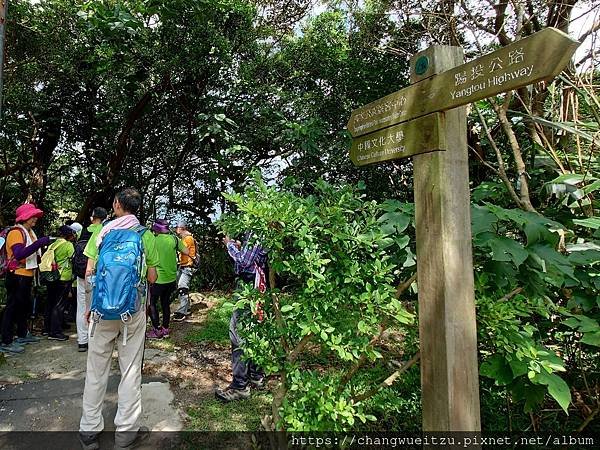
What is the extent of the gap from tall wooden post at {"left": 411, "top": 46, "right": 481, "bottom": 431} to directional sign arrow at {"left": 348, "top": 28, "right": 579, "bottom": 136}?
8cm

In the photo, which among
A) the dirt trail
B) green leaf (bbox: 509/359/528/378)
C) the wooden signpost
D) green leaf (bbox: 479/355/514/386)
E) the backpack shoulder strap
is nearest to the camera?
the wooden signpost

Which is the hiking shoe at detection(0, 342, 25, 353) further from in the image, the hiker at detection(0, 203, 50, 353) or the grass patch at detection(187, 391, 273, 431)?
the grass patch at detection(187, 391, 273, 431)

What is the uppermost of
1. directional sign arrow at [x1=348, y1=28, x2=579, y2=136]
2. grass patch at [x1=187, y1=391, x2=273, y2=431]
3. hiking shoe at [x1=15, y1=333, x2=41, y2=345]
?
directional sign arrow at [x1=348, y1=28, x2=579, y2=136]

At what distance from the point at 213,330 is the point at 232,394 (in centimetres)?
261

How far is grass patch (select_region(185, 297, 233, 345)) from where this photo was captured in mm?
5957

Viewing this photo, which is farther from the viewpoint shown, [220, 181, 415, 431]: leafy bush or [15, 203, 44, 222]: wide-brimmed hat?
[15, 203, 44, 222]: wide-brimmed hat

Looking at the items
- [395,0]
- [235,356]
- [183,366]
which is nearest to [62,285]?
[183,366]

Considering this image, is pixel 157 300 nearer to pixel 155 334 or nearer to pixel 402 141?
pixel 155 334

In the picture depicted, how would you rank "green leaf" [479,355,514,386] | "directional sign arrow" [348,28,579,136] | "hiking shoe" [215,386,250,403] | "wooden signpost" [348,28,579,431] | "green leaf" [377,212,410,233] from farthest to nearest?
"hiking shoe" [215,386,250,403] < "green leaf" [377,212,410,233] < "green leaf" [479,355,514,386] < "wooden signpost" [348,28,579,431] < "directional sign arrow" [348,28,579,136]

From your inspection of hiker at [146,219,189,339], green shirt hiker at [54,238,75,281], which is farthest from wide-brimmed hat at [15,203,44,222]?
hiker at [146,219,189,339]

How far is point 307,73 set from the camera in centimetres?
872

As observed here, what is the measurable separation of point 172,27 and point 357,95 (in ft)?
12.4

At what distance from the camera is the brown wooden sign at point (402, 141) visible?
2004mm

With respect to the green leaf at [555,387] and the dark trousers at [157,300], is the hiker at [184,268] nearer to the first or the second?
the dark trousers at [157,300]
